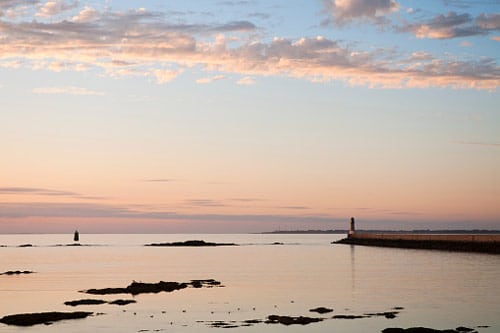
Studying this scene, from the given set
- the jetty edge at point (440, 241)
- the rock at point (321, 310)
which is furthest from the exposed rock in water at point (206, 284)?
the jetty edge at point (440, 241)

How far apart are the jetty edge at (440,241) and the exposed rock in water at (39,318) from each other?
7065 cm

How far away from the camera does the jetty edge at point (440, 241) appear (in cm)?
10381

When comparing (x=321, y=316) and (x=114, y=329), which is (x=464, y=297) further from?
(x=114, y=329)

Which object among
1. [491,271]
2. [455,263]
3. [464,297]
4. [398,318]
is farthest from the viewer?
[455,263]

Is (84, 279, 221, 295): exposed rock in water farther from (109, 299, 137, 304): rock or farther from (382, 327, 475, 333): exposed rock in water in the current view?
(382, 327, 475, 333): exposed rock in water

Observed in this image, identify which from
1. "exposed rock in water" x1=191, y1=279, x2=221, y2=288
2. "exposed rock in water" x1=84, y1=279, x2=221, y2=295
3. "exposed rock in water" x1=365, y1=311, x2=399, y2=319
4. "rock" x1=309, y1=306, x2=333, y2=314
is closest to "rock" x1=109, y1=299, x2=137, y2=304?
"exposed rock in water" x1=84, y1=279, x2=221, y2=295

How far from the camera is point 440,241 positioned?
123312mm

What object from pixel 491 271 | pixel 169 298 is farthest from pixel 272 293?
pixel 491 271

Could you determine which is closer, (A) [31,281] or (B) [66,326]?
(B) [66,326]

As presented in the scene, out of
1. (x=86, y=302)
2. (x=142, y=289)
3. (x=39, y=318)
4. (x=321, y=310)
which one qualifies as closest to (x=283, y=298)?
(x=321, y=310)

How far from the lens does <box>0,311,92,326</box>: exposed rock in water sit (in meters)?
40.1

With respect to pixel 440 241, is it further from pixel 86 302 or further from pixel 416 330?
pixel 416 330

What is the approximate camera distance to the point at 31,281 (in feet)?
230

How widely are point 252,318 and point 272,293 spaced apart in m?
14.1
